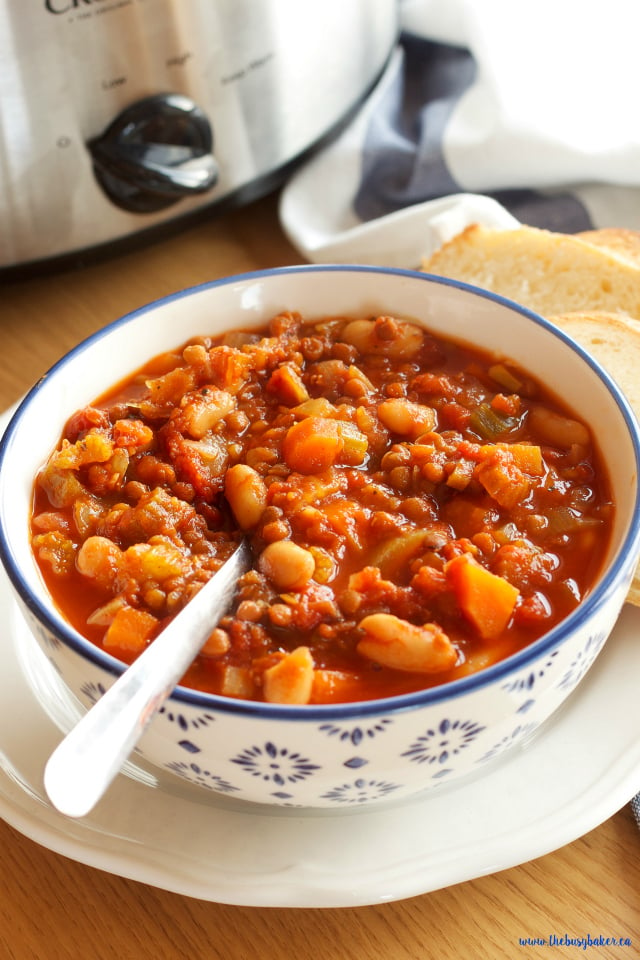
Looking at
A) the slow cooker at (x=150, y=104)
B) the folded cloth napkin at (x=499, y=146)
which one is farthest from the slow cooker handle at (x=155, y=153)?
the folded cloth napkin at (x=499, y=146)

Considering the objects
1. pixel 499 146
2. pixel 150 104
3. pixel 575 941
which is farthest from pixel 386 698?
pixel 499 146

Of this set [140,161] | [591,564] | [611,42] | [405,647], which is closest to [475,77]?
[611,42]

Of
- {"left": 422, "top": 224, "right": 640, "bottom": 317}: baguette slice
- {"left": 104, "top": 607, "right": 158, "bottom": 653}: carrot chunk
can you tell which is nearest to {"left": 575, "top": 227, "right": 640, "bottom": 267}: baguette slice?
{"left": 422, "top": 224, "right": 640, "bottom": 317}: baguette slice

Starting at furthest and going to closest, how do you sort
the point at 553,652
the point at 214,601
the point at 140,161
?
the point at 140,161, the point at 214,601, the point at 553,652

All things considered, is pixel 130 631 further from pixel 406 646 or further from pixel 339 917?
pixel 339 917

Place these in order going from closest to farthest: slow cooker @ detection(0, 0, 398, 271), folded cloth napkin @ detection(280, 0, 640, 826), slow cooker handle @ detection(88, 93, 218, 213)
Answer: slow cooker @ detection(0, 0, 398, 271), slow cooker handle @ detection(88, 93, 218, 213), folded cloth napkin @ detection(280, 0, 640, 826)

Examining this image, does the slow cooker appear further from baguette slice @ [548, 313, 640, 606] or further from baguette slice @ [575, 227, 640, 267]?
baguette slice @ [548, 313, 640, 606]

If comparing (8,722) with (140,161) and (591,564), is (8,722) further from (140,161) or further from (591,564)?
(140,161)
